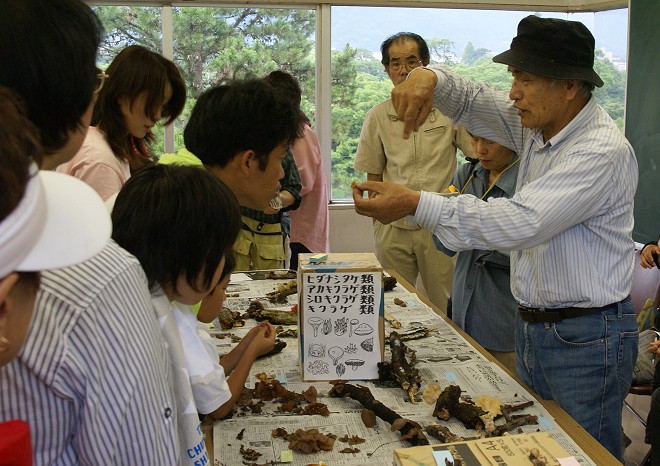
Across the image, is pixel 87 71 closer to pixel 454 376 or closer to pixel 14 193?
pixel 14 193

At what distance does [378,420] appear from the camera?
5.20ft

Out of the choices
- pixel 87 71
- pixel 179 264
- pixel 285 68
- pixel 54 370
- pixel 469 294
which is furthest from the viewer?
pixel 285 68

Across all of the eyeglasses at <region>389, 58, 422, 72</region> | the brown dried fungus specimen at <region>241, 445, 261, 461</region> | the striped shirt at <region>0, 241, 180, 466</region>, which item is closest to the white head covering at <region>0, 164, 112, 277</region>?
the striped shirt at <region>0, 241, 180, 466</region>

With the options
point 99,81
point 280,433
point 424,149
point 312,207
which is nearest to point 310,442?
point 280,433

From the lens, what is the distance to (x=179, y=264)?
1182 mm

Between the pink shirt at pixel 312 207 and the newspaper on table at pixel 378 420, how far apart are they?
1.61 m

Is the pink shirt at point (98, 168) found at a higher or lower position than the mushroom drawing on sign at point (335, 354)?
higher

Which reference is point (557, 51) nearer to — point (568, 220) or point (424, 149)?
point (568, 220)

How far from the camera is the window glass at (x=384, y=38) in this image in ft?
16.4

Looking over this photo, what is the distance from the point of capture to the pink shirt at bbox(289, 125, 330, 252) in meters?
3.69

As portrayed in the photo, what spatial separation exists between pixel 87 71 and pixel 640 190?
13.1 feet

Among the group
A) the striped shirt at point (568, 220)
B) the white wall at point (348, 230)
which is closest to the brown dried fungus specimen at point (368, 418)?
the striped shirt at point (568, 220)

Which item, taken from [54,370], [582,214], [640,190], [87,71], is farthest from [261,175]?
[640,190]

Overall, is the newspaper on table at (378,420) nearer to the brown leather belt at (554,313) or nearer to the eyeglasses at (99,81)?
the brown leather belt at (554,313)
